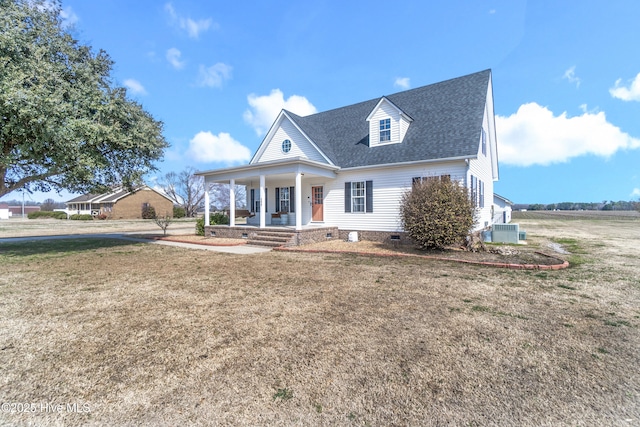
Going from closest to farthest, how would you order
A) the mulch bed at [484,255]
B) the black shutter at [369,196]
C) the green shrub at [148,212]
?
the mulch bed at [484,255], the black shutter at [369,196], the green shrub at [148,212]

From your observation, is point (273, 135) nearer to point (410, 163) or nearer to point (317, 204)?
point (317, 204)

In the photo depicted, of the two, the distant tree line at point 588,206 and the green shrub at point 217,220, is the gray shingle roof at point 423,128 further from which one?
the distant tree line at point 588,206

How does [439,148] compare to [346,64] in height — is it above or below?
below

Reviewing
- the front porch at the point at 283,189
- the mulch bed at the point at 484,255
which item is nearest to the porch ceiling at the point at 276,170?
the front porch at the point at 283,189

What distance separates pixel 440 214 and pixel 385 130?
19.8 feet

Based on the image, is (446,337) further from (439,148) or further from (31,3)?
(31,3)

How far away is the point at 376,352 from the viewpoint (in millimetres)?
3346

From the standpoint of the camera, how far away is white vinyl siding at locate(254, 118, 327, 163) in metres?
15.3

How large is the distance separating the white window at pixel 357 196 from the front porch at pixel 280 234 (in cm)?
146

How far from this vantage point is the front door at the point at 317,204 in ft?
50.0

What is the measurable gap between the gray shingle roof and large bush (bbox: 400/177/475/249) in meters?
2.18

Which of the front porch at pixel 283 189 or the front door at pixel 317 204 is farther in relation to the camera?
the front door at pixel 317 204

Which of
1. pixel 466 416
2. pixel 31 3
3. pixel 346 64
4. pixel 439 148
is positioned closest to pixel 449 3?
pixel 439 148

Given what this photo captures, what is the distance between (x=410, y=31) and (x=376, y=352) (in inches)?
581
